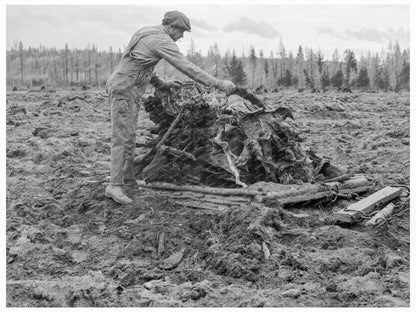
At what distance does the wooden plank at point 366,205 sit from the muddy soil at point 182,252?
0.44 feet

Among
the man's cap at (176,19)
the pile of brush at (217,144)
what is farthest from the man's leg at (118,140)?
the man's cap at (176,19)

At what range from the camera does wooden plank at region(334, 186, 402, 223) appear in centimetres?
572

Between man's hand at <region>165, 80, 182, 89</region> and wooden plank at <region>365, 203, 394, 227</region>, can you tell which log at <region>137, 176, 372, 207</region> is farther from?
man's hand at <region>165, 80, 182, 89</region>

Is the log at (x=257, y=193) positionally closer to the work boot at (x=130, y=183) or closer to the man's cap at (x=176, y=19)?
the work boot at (x=130, y=183)

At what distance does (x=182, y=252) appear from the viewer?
205 inches

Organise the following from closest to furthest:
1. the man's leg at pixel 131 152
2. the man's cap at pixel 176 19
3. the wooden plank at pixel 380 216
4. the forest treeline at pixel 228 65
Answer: the wooden plank at pixel 380 216, the man's cap at pixel 176 19, the man's leg at pixel 131 152, the forest treeline at pixel 228 65

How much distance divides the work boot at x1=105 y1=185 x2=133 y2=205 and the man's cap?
2312mm

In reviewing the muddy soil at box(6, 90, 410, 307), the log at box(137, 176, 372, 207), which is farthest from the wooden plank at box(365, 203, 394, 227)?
the log at box(137, 176, 372, 207)

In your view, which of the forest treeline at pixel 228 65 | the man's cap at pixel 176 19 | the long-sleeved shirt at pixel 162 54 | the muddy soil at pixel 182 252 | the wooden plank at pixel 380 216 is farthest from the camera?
the forest treeline at pixel 228 65

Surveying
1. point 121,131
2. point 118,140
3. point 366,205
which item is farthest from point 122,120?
point 366,205

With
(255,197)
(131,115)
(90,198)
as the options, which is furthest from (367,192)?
(90,198)

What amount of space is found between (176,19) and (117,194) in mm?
2447

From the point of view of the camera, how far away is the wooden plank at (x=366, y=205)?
572 cm

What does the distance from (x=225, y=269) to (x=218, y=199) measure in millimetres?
1718
